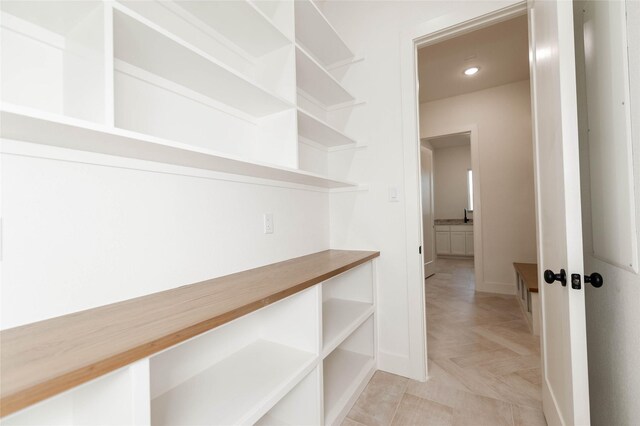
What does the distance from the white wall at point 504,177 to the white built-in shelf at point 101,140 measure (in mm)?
3573

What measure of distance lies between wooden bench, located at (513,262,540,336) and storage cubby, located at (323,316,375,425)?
1556 mm

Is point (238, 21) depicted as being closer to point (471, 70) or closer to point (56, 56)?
point (56, 56)

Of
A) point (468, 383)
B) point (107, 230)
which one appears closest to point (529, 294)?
point (468, 383)

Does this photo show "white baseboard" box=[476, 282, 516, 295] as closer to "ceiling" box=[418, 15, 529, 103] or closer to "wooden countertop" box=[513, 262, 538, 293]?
"wooden countertop" box=[513, 262, 538, 293]

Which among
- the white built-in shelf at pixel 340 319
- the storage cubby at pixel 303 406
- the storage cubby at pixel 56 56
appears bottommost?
the storage cubby at pixel 303 406

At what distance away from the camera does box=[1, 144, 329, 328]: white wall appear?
0.75 metres

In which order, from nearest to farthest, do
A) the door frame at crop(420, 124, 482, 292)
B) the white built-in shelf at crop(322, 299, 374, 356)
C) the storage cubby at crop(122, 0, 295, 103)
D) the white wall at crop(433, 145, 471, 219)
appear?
the storage cubby at crop(122, 0, 295, 103) < the white built-in shelf at crop(322, 299, 374, 356) < the door frame at crop(420, 124, 482, 292) < the white wall at crop(433, 145, 471, 219)

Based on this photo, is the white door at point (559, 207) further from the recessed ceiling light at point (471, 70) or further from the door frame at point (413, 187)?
the recessed ceiling light at point (471, 70)

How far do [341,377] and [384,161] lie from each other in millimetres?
1393

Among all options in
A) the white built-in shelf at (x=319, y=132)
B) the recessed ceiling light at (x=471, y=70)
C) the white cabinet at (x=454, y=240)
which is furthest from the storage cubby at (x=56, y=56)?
the white cabinet at (x=454, y=240)

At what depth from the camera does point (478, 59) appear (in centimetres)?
305

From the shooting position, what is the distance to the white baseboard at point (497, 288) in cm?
353

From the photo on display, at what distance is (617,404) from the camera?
924mm

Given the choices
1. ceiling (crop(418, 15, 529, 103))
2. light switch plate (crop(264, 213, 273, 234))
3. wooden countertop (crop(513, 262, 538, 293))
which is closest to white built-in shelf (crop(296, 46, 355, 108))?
light switch plate (crop(264, 213, 273, 234))
